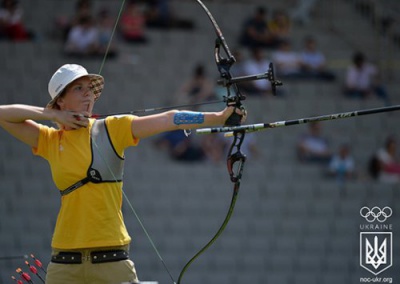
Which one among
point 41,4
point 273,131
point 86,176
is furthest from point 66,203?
point 41,4

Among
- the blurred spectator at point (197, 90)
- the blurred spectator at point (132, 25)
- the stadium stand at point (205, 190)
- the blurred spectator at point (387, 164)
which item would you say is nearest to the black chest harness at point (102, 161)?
the stadium stand at point (205, 190)

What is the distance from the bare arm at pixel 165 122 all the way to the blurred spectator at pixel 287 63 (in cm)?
824

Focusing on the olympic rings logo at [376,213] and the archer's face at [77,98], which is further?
the olympic rings logo at [376,213]

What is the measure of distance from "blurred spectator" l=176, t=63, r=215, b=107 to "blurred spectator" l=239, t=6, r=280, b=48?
1359mm

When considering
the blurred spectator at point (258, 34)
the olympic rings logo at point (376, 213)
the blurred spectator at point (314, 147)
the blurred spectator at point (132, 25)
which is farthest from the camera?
the blurred spectator at point (258, 34)

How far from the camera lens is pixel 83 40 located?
521 inches

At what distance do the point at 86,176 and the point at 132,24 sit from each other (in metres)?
8.30

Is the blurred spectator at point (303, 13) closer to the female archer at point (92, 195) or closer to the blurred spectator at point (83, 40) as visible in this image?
the blurred spectator at point (83, 40)

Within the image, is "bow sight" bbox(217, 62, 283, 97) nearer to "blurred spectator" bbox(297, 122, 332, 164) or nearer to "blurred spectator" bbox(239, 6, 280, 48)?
"blurred spectator" bbox(297, 122, 332, 164)

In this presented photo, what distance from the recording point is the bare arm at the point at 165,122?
548cm

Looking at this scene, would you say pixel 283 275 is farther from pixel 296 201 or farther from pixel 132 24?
pixel 132 24

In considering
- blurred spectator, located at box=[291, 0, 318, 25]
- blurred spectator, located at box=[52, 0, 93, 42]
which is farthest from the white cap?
blurred spectator, located at box=[291, 0, 318, 25]

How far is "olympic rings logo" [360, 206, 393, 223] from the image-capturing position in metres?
12.2

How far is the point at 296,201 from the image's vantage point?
1269cm
